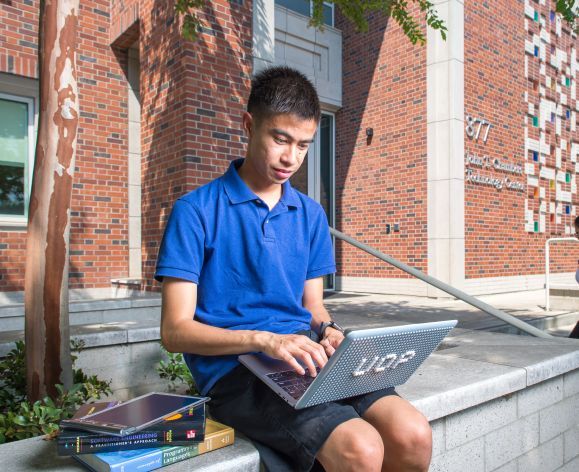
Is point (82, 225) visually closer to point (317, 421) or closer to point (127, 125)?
point (127, 125)

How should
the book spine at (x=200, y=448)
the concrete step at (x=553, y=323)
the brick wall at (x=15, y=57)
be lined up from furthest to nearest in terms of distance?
the concrete step at (x=553, y=323)
the brick wall at (x=15, y=57)
the book spine at (x=200, y=448)

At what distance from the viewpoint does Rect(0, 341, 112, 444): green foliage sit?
202 cm

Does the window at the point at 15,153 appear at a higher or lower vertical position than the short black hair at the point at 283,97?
higher

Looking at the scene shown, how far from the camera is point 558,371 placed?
9.26 ft

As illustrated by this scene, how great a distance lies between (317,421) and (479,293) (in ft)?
28.1

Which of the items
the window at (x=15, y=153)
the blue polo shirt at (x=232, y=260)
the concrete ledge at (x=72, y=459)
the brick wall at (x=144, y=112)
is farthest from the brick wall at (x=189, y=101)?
the concrete ledge at (x=72, y=459)

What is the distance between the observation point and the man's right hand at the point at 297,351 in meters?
1.44

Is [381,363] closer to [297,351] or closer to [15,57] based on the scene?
[297,351]

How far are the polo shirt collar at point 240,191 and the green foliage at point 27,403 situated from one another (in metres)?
0.99

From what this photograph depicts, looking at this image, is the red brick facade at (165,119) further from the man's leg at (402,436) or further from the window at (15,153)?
the man's leg at (402,436)

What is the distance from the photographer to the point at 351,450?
1.46 meters

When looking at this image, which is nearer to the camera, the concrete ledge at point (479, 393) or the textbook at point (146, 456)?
→ the textbook at point (146, 456)

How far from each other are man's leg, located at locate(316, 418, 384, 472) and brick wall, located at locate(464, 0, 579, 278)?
8.14 m

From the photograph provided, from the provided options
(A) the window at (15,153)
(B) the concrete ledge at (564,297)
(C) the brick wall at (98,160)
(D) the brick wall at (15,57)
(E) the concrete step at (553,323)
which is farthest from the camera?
(B) the concrete ledge at (564,297)
